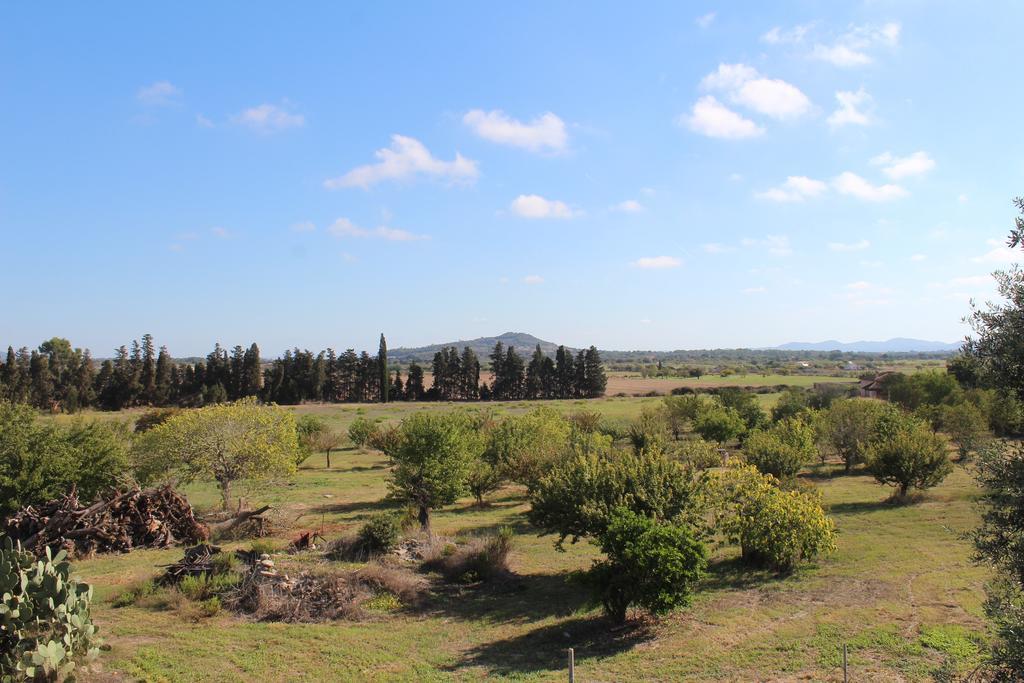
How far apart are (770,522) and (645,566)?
677 centimetres

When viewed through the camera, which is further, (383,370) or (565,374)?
(565,374)

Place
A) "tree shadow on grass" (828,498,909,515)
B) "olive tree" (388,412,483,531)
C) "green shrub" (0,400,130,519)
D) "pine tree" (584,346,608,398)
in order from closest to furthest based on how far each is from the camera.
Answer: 1. "green shrub" (0,400,130,519)
2. "olive tree" (388,412,483,531)
3. "tree shadow on grass" (828,498,909,515)
4. "pine tree" (584,346,608,398)

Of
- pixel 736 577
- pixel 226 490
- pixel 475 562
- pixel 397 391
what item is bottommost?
pixel 736 577

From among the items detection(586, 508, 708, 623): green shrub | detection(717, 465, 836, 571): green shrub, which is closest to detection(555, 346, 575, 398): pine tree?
detection(717, 465, 836, 571): green shrub

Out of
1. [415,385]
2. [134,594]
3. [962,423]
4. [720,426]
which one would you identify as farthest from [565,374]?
[134,594]

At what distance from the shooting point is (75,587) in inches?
460

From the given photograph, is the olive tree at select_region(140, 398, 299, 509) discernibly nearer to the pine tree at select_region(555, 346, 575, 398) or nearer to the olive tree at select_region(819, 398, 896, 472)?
the olive tree at select_region(819, 398, 896, 472)

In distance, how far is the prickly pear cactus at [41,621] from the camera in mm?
10031

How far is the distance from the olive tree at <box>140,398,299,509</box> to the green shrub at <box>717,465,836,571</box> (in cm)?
1986

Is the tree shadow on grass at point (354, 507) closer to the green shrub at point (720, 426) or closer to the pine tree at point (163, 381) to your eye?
the green shrub at point (720, 426)

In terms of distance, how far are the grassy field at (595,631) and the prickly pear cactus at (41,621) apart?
93cm

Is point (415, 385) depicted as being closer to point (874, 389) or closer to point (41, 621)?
point (874, 389)

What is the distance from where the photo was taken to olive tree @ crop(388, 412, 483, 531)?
2495 centimetres

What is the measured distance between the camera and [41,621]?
1093cm
